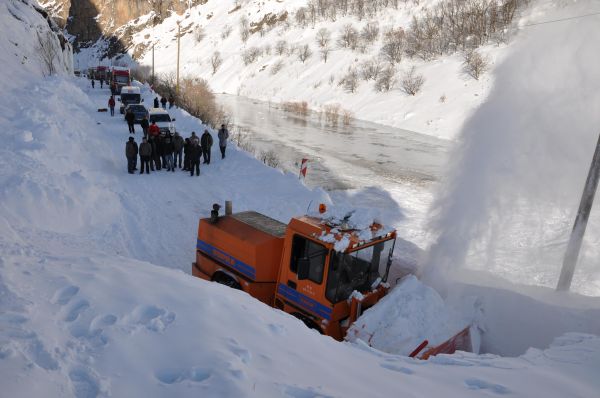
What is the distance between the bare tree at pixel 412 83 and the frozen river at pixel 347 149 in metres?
5.67

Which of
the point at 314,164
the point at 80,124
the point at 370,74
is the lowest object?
the point at 314,164

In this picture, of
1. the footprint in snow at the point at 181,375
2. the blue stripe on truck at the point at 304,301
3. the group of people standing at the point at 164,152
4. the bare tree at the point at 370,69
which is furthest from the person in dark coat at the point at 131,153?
the bare tree at the point at 370,69

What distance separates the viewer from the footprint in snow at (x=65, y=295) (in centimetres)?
443

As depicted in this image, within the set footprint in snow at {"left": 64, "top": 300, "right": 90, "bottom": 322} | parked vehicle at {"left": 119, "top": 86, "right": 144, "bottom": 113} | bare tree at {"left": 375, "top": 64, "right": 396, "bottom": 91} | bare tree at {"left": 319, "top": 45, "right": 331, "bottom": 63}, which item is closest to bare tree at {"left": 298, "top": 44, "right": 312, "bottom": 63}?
bare tree at {"left": 319, "top": 45, "right": 331, "bottom": 63}

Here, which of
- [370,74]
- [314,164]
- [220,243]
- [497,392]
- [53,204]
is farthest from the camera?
[370,74]

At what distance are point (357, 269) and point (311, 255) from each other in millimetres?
781

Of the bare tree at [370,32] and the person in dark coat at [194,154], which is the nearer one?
the person in dark coat at [194,154]

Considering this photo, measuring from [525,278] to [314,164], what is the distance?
1346cm

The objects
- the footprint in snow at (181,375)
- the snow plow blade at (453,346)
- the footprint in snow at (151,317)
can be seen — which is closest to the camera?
the footprint in snow at (181,375)

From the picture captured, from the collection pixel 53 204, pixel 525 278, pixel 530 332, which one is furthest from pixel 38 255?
pixel 525 278

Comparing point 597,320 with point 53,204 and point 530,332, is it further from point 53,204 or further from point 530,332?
point 53,204

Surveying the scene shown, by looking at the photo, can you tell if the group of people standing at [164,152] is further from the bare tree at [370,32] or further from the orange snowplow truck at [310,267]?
the bare tree at [370,32]

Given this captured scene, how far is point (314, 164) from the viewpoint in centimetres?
2222

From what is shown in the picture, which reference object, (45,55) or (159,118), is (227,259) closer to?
(159,118)
